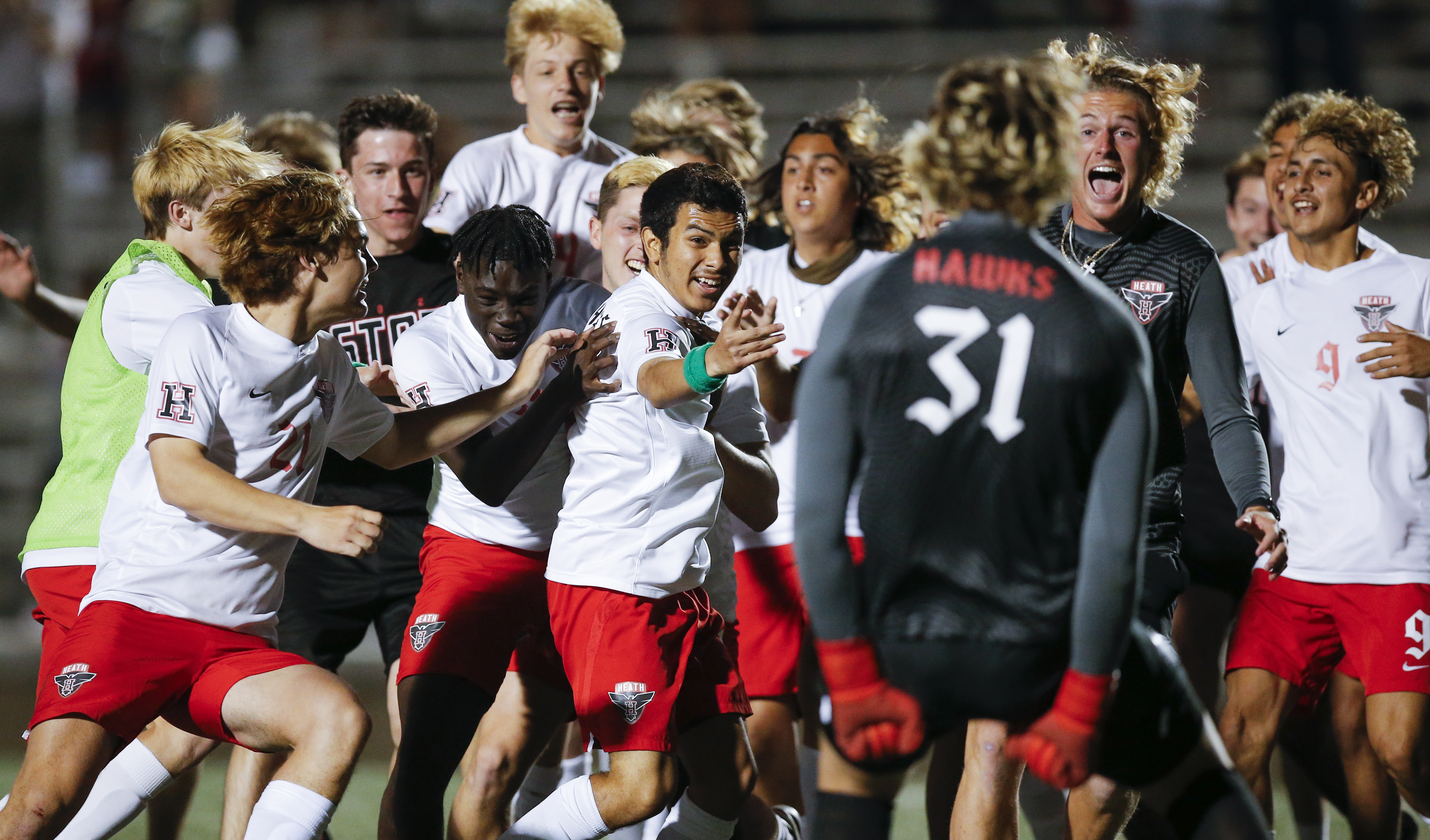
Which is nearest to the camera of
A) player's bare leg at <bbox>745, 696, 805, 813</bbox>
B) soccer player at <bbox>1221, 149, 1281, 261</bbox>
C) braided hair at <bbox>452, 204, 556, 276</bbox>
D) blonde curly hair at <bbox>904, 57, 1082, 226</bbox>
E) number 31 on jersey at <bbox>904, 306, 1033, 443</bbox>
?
number 31 on jersey at <bbox>904, 306, 1033, 443</bbox>

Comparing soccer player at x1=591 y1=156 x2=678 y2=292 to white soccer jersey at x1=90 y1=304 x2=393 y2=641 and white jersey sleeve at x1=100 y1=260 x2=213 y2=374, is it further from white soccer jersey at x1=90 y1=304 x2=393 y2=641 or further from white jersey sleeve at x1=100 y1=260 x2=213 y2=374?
white jersey sleeve at x1=100 y1=260 x2=213 y2=374

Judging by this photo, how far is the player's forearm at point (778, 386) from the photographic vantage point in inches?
165

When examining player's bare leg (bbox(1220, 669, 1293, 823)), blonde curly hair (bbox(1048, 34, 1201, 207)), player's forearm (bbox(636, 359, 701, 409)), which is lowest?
player's bare leg (bbox(1220, 669, 1293, 823))

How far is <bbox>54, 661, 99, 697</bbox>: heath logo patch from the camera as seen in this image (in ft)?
10.1

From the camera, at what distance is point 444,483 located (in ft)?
13.1

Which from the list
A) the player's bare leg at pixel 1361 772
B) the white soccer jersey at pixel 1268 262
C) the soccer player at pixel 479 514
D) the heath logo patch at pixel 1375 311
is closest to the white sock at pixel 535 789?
the soccer player at pixel 479 514

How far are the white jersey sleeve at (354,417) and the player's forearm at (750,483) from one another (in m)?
0.83

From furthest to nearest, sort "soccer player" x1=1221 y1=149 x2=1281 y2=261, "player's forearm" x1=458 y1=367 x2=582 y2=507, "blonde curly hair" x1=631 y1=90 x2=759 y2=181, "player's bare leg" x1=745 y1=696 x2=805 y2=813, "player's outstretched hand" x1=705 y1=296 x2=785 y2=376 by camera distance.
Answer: "soccer player" x1=1221 y1=149 x2=1281 y2=261 → "blonde curly hair" x1=631 y1=90 x2=759 y2=181 → "player's bare leg" x1=745 y1=696 x2=805 y2=813 → "player's forearm" x1=458 y1=367 x2=582 y2=507 → "player's outstretched hand" x1=705 y1=296 x2=785 y2=376

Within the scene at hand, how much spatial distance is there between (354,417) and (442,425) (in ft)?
0.69

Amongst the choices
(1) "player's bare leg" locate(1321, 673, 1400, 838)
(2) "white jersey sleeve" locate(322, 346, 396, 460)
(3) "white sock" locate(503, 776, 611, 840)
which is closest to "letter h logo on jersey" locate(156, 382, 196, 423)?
(2) "white jersey sleeve" locate(322, 346, 396, 460)

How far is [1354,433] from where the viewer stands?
13.7 feet

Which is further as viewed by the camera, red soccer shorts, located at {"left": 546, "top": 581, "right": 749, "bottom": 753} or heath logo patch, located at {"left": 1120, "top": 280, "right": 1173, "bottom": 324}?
heath logo patch, located at {"left": 1120, "top": 280, "right": 1173, "bottom": 324}

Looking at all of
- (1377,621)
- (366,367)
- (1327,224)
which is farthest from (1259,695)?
(366,367)

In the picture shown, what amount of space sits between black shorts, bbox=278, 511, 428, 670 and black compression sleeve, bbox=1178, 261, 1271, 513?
2365 mm
